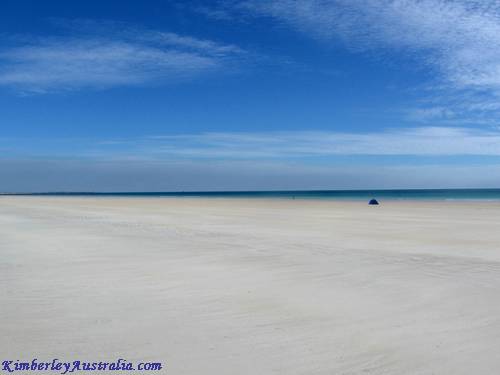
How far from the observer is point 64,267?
1057cm

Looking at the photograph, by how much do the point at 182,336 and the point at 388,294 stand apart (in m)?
3.78

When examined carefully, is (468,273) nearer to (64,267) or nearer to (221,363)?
(221,363)

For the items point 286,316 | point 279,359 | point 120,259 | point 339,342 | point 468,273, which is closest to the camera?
point 279,359

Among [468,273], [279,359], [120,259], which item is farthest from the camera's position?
[120,259]

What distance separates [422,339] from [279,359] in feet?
6.03

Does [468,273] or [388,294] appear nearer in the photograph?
[388,294]

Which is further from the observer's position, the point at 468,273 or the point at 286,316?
the point at 468,273

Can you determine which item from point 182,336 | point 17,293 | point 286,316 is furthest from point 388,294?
point 17,293

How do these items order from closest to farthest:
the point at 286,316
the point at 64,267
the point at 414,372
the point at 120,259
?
the point at 414,372, the point at 286,316, the point at 64,267, the point at 120,259

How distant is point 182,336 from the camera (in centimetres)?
582

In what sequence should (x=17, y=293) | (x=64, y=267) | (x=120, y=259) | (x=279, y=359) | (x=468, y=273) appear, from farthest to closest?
(x=120, y=259)
(x=64, y=267)
(x=468, y=273)
(x=17, y=293)
(x=279, y=359)

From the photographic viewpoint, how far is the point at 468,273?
9.91m

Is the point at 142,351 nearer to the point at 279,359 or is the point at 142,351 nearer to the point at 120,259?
the point at 279,359

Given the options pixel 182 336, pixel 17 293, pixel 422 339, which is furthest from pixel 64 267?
pixel 422 339
